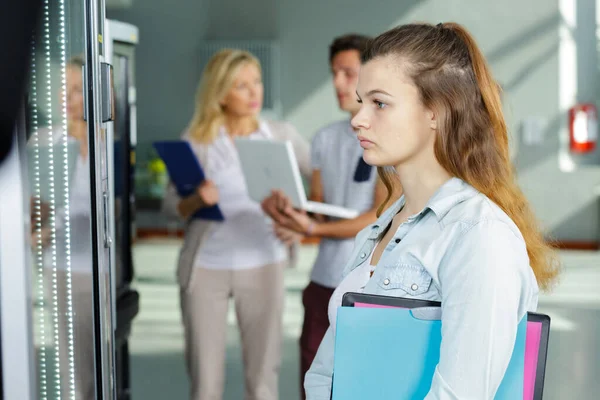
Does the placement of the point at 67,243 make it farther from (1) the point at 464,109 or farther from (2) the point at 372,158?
(1) the point at 464,109

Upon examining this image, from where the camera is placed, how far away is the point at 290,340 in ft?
17.7

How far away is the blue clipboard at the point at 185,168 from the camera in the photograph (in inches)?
126

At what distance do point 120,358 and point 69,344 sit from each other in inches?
79.8

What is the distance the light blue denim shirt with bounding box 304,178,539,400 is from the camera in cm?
120

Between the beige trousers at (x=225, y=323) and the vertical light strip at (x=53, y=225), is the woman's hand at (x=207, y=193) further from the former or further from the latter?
the vertical light strip at (x=53, y=225)

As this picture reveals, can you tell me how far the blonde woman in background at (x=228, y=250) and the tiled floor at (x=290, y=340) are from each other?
0.76 m

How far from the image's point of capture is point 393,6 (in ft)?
34.1

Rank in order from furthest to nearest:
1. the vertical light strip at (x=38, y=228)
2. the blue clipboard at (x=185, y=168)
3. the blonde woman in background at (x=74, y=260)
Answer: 1. the blue clipboard at (x=185, y=168)
2. the blonde woman in background at (x=74, y=260)
3. the vertical light strip at (x=38, y=228)

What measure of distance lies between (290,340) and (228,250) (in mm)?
2281

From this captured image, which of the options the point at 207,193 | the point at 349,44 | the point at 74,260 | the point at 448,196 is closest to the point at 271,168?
the point at 207,193

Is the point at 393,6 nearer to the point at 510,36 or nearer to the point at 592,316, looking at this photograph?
the point at 510,36

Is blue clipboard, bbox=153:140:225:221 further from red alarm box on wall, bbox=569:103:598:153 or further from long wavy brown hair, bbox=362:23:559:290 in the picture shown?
red alarm box on wall, bbox=569:103:598:153

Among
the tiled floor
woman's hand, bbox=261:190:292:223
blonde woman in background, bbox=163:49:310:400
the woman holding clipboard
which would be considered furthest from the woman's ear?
the tiled floor

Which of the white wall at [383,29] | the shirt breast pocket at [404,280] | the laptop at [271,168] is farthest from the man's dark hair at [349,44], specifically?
the white wall at [383,29]
